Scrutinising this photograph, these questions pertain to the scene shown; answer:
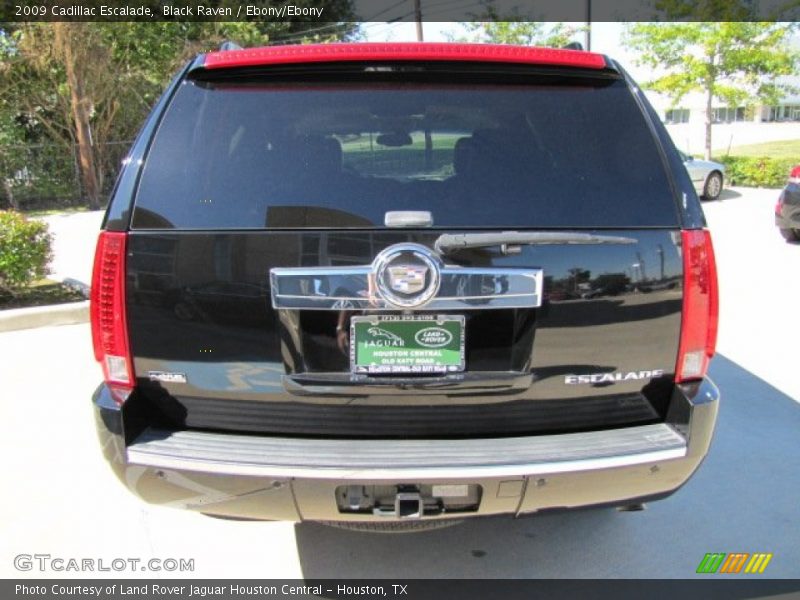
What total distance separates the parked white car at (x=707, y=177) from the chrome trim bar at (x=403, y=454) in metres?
14.8

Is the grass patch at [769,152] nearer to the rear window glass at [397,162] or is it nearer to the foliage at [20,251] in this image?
the foliage at [20,251]

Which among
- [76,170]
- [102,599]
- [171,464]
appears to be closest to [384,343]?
[171,464]

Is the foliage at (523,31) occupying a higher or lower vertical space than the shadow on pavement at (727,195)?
higher

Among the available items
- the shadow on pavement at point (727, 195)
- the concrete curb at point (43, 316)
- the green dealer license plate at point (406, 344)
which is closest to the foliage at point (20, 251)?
the concrete curb at point (43, 316)

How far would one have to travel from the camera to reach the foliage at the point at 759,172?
59.1ft

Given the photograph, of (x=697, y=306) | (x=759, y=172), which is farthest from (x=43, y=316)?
(x=759, y=172)

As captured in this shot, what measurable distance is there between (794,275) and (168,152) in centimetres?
809

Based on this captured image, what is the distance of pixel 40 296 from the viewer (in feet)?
21.6

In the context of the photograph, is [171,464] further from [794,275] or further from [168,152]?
[794,275]

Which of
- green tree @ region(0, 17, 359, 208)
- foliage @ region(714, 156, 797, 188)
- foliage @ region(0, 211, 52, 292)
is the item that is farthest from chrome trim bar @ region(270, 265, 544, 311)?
foliage @ region(714, 156, 797, 188)

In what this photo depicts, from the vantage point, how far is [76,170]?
60.3 ft

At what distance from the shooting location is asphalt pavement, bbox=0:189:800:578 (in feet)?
9.04

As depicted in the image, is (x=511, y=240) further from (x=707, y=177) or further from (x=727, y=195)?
(x=727, y=195)

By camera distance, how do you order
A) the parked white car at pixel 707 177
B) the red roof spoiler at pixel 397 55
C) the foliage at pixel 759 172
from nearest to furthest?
the red roof spoiler at pixel 397 55 < the parked white car at pixel 707 177 < the foliage at pixel 759 172
